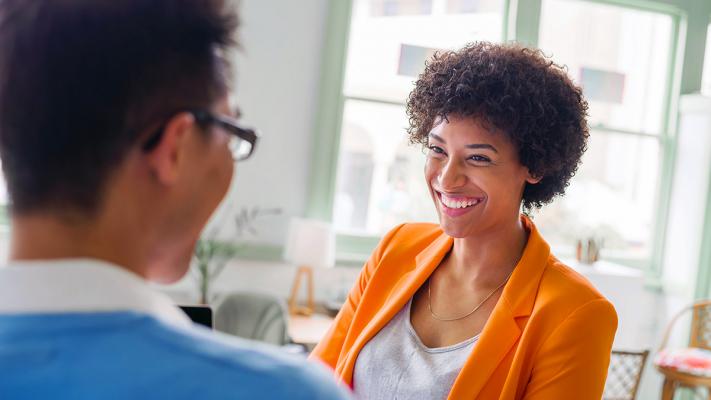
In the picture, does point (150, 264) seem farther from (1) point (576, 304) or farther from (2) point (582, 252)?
(2) point (582, 252)

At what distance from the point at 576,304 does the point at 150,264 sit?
1.01m

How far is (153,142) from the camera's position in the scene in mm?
561

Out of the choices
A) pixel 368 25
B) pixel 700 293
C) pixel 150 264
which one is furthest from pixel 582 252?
pixel 150 264

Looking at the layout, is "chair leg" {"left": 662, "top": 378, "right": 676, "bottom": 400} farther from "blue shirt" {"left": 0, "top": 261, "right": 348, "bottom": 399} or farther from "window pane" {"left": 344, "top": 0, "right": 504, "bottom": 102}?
"blue shirt" {"left": 0, "top": 261, "right": 348, "bottom": 399}

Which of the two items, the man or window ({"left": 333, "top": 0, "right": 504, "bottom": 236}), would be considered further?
window ({"left": 333, "top": 0, "right": 504, "bottom": 236})

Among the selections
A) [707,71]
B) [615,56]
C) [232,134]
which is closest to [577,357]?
[232,134]

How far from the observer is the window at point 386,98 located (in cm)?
441

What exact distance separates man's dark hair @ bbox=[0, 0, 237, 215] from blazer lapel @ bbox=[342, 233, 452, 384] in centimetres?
110

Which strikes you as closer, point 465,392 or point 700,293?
point 465,392

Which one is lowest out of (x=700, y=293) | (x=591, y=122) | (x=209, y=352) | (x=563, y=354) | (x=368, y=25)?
(x=700, y=293)

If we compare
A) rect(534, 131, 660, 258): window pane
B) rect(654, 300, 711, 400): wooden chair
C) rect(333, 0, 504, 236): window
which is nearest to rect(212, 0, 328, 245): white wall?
rect(333, 0, 504, 236): window

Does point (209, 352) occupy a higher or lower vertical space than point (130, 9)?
lower

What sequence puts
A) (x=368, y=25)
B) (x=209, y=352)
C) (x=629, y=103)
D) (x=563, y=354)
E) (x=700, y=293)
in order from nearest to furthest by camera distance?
(x=209, y=352) → (x=563, y=354) → (x=368, y=25) → (x=700, y=293) → (x=629, y=103)

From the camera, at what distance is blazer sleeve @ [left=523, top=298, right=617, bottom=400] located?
135 cm
